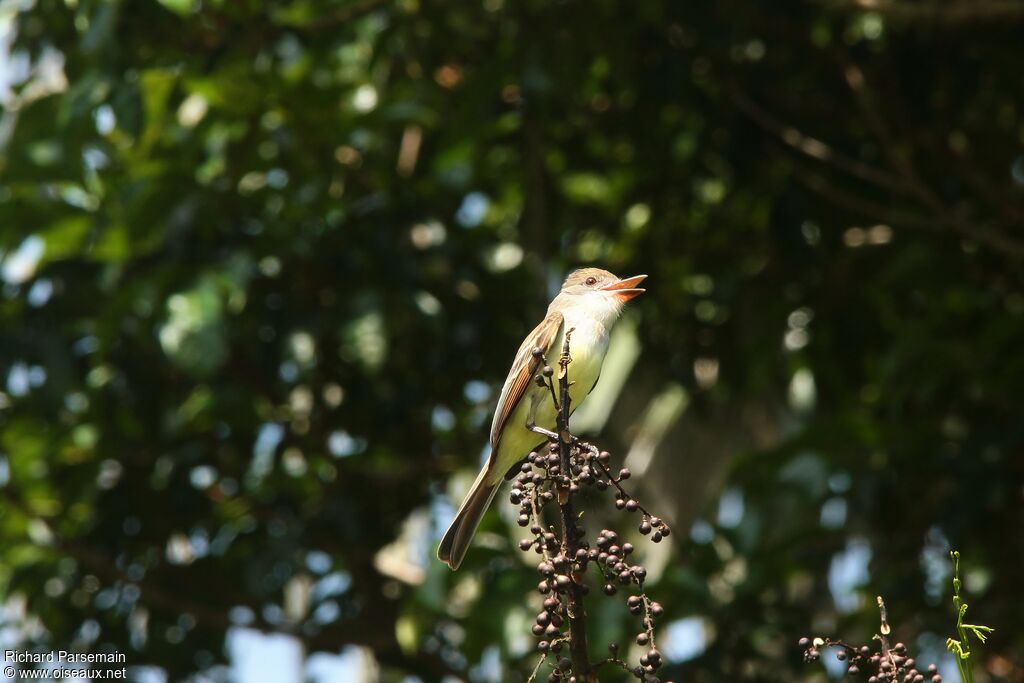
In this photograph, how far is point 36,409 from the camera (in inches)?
218

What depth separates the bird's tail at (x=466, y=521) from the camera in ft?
12.5

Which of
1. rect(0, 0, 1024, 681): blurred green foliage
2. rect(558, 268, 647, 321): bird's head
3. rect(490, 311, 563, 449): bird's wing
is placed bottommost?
rect(0, 0, 1024, 681): blurred green foliage

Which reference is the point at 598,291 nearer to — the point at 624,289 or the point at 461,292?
the point at 624,289

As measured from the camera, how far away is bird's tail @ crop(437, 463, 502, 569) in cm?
380

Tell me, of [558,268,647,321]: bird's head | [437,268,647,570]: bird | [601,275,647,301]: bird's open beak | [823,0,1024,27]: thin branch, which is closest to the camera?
[437,268,647,570]: bird

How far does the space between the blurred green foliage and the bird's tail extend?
38.9 inches

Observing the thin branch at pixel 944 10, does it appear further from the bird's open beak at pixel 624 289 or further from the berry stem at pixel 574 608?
the berry stem at pixel 574 608

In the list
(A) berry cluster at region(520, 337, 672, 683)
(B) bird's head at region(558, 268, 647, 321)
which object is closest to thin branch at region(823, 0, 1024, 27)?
(B) bird's head at region(558, 268, 647, 321)

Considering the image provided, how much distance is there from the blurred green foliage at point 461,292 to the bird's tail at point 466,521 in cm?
99

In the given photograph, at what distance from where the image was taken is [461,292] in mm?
6059

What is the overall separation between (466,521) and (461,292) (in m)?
2.24

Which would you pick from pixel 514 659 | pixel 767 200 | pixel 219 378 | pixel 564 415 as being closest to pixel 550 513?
pixel 514 659

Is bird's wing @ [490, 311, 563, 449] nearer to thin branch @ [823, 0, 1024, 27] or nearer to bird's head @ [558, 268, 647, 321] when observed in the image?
bird's head @ [558, 268, 647, 321]

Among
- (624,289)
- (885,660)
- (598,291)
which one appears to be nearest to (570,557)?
(885,660)
